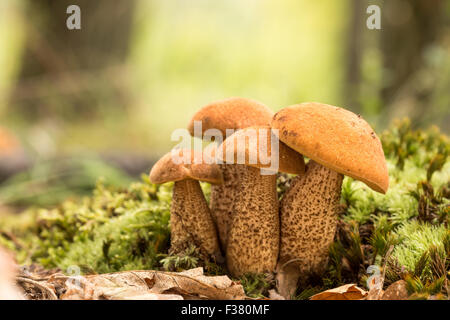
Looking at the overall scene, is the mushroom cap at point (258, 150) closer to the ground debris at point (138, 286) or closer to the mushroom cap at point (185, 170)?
the mushroom cap at point (185, 170)

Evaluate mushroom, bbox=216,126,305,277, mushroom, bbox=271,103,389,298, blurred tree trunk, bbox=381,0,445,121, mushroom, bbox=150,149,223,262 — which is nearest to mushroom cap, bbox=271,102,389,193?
mushroom, bbox=271,103,389,298

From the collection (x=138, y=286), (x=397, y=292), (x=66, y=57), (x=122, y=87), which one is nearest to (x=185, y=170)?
(x=138, y=286)

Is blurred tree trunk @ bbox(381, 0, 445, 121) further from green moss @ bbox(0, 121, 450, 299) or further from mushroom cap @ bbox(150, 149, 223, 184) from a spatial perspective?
mushroom cap @ bbox(150, 149, 223, 184)

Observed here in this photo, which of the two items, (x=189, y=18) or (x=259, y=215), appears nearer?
(x=259, y=215)

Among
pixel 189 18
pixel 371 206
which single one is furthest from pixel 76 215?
pixel 189 18

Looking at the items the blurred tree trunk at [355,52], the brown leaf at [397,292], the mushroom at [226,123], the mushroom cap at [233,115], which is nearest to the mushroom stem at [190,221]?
the mushroom at [226,123]
